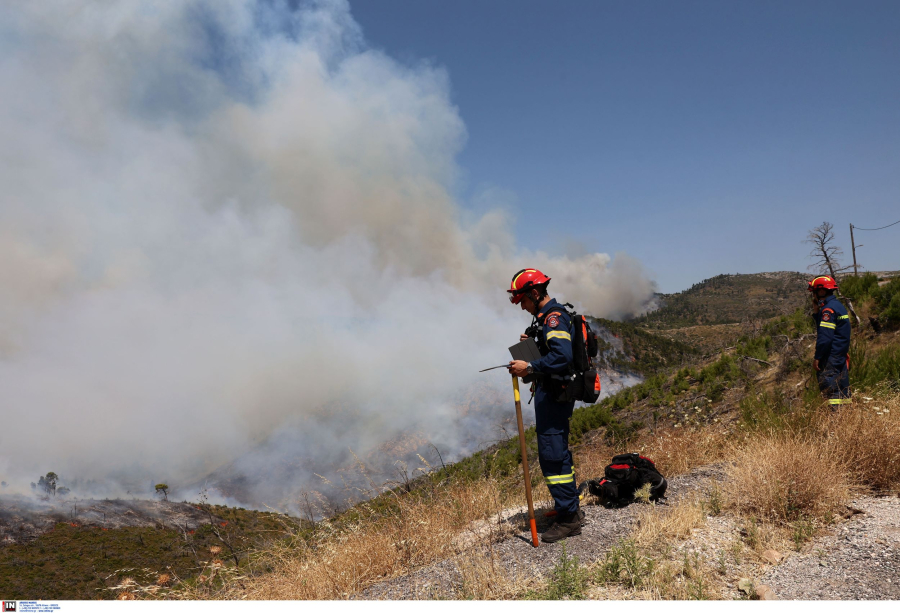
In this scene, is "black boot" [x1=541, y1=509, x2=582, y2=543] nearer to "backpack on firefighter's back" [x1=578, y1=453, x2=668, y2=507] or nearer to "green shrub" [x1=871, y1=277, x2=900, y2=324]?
"backpack on firefighter's back" [x1=578, y1=453, x2=668, y2=507]

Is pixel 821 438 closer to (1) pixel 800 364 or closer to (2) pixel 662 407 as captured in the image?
(1) pixel 800 364

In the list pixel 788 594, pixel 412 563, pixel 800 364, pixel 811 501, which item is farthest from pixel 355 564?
pixel 800 364

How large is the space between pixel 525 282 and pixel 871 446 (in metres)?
4.20

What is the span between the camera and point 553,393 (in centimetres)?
459

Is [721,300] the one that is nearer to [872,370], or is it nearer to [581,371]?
[872,370]

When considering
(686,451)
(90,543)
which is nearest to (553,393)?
(686,451)

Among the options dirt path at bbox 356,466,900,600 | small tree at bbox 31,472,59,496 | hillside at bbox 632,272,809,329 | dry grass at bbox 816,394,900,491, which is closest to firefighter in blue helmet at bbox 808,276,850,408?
dry grass at bbox 816,394,900,491

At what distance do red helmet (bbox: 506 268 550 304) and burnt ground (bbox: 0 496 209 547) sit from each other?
68857mm

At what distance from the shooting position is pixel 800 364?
11234 mm

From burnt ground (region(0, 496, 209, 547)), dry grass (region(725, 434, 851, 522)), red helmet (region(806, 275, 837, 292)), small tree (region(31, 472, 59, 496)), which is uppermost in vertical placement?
red helmet (region(806, 275, 837, 292))

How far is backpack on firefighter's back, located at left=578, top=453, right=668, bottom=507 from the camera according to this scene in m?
5.11

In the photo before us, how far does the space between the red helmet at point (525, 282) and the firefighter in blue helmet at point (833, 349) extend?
4.97 m

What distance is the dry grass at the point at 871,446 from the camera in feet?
15.2
